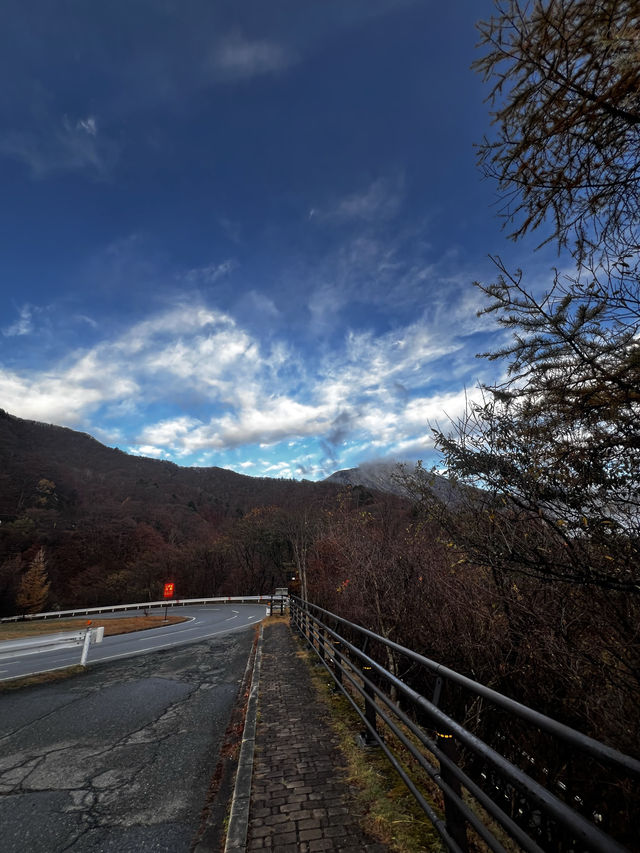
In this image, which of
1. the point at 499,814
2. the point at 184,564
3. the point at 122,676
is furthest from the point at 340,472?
the point at 499,814

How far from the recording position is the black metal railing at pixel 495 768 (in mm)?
1258

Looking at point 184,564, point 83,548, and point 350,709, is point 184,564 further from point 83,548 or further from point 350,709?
point 350,709

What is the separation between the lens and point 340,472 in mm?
106250

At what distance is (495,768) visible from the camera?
1550 mm

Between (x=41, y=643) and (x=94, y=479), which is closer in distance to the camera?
(x=41, y=643)

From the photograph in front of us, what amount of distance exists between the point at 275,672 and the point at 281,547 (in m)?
36.3

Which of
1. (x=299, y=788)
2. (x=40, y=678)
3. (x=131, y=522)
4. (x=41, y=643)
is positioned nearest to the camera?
(x=299, y=788)

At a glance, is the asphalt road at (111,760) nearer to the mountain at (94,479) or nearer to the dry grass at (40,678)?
the dry grass at (40,678)

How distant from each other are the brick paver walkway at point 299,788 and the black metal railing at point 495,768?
46 cm

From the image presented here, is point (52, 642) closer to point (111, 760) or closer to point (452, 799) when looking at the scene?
point (111, 760)

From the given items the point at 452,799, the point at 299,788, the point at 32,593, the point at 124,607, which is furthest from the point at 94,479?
the point at 452,799

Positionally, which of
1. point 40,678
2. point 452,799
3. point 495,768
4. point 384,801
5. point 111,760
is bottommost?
point 40,678

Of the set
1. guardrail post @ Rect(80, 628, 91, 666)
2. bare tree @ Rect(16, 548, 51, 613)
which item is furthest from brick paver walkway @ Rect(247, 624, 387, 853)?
bare tree @ Rect(16, 548, 51, 613)

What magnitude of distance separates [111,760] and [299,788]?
245 centimetres
